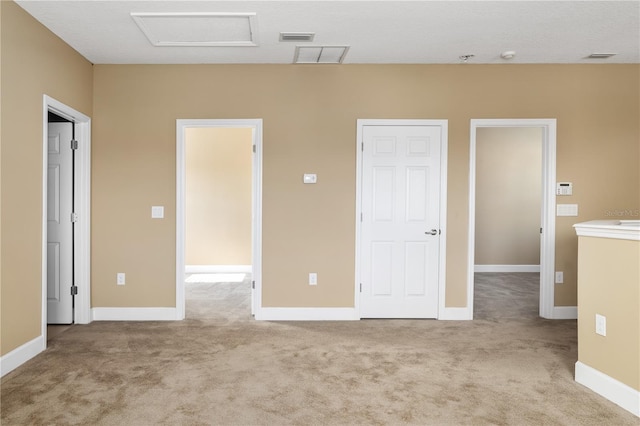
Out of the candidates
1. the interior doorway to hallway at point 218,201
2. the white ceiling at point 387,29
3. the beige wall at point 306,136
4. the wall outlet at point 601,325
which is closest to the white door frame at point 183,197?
the beige wall at point 306,136

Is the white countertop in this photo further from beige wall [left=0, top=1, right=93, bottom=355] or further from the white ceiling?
beige wall [left=0, top=1, right=93, bottom=355]

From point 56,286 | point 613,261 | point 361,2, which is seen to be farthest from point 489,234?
point 56,286

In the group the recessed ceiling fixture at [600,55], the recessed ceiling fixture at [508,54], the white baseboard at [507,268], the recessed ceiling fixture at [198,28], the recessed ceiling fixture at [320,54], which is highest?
the recessed ceiling fixture at [600,55]

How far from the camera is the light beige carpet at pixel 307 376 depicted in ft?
7.63

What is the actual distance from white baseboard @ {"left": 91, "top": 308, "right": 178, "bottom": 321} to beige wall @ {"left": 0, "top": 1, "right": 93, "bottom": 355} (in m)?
0.96

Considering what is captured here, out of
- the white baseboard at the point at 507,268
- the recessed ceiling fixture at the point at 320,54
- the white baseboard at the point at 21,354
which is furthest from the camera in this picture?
the white baseboard at the point at 507,268

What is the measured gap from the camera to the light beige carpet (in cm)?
232

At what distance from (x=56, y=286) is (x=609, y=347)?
471 centimetres

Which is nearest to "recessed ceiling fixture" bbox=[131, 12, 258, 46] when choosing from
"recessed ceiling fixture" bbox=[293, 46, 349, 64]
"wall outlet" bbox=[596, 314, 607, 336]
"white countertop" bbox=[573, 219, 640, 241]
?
"recessed ceiling fixture" bbox=[293, 46, 349, 64]

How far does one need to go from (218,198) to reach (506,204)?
16.6ft

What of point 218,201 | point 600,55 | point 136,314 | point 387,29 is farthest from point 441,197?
point 218,201

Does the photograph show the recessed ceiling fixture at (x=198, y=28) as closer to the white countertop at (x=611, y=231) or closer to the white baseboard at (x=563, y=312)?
the white countertop at (x=611, y=231)

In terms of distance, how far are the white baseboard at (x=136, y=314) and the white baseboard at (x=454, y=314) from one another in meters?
2.79

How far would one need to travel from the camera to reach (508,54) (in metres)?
3.89
